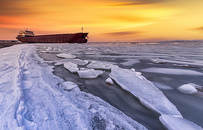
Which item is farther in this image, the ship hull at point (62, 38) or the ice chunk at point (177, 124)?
the ship hull at point (62, 38)

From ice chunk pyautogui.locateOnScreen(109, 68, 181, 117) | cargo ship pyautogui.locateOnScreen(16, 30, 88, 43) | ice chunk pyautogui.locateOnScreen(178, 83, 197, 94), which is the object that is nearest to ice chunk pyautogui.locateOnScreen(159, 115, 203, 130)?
ice chunk pyautogui.locateOnScreen(109, 68, 181, 117)

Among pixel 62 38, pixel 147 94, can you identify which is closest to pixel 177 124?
pixel 147 94

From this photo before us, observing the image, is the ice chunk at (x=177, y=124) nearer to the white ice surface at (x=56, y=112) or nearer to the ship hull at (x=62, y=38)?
the white ice surface at (x=56, y=112)

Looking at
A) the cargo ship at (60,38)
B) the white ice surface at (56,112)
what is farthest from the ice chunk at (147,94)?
the cargo ship at (60,38)

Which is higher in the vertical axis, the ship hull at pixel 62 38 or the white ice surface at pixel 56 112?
the ship hull at pixel 62 38

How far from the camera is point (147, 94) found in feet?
5.03

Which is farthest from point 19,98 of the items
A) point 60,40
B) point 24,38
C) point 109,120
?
point 24,38

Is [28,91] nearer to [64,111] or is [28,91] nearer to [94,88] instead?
[64,111]

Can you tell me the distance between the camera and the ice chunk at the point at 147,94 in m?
1.24

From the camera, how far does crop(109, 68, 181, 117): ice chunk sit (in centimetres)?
124

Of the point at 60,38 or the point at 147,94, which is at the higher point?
the point at 60,38

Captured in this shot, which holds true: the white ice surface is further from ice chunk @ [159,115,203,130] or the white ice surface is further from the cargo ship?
the cargo ship

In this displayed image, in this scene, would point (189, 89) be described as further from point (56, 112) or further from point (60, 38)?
point (60, 38)

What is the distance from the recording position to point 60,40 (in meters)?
26.8
